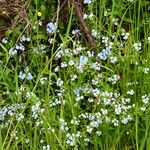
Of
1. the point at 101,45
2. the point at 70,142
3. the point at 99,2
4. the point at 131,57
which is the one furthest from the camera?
the point at 99,2

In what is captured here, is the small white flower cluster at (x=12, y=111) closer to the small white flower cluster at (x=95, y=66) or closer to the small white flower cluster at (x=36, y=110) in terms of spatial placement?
the small white flower cluster at (x=36, y=110)

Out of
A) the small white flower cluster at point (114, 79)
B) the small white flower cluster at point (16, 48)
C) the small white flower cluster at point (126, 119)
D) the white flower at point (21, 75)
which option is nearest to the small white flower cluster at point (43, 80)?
the white flower at point (21, 75)

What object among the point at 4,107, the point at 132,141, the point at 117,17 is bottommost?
the point at 132,141

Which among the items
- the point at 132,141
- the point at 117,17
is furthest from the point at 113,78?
the point at 117,17

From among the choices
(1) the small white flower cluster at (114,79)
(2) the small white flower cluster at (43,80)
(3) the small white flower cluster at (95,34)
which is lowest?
(1) the small white flower cluster at (114,79)

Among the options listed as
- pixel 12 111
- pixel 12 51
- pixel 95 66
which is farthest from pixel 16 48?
pixel 95 66

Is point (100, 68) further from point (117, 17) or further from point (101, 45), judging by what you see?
point (117, 17)

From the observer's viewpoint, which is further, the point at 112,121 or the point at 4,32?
the point at 4,32

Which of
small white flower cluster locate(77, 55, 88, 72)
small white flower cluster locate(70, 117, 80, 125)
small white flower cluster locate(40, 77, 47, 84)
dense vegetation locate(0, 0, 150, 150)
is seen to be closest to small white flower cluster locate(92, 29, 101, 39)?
dense vegetation locate(0, 0, 150, 150)
